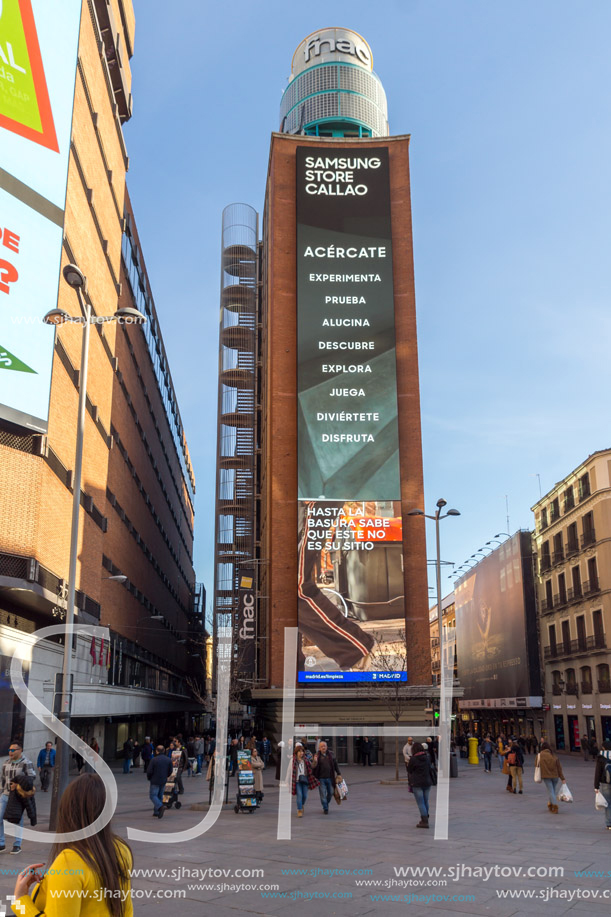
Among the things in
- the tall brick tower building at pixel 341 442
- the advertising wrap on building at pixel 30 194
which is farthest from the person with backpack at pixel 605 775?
the tall brick tower building at pixel 341 442

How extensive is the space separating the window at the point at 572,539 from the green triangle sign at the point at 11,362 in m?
46.1

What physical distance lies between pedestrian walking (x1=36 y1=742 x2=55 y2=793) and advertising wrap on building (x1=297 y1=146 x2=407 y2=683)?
1851 cm

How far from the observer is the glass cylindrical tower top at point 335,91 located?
60.5m

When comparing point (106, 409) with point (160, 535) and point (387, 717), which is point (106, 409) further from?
point (160, 535)

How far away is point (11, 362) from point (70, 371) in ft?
17.8

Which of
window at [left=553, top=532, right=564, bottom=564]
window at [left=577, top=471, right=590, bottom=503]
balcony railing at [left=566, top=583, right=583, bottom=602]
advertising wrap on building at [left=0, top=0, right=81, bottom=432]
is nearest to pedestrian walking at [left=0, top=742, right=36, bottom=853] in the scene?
advertising wrap on building at [left=0, top=0, right=81, bottom=432]

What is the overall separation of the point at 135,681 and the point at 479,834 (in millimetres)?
40143

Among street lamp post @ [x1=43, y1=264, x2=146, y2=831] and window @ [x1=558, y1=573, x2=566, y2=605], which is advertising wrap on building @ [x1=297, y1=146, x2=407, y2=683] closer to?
window @ [x1=558, y1=573, x2=566, y2=605]

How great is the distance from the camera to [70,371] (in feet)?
102

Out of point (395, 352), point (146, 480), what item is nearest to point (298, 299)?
point (395, 352)

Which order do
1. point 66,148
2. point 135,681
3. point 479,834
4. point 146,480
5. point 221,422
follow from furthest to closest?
point 221,422, point 146,480, point 135,681, point 66,148, point 479,834

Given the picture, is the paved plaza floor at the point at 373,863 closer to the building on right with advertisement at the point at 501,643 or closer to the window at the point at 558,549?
the window at the point at 558,549

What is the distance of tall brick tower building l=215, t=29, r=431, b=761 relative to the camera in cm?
4406

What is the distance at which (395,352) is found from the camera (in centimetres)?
4962
